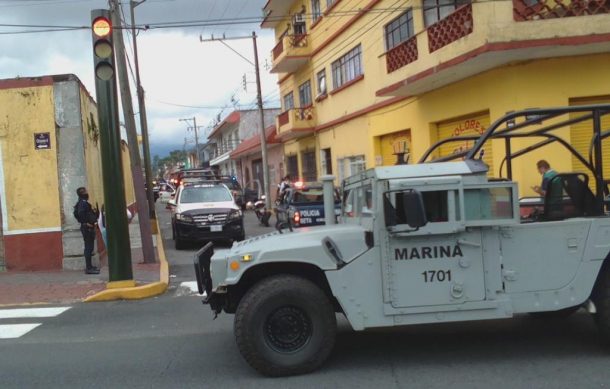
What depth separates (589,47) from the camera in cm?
1179

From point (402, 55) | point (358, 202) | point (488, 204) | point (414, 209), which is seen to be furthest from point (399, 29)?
point (414, 209)

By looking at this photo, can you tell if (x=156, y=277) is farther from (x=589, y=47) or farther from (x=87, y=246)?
(x=589, y=47)

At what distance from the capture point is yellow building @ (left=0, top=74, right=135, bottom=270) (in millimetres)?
11938

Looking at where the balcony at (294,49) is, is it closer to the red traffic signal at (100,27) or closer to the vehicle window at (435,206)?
the red traffic signal at (100,27)

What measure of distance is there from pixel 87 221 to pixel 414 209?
26.6ft

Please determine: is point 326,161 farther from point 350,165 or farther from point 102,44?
point 102,44

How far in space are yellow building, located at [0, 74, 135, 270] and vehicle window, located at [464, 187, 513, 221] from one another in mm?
9168

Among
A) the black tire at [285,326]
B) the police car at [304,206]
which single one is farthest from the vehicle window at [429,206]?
the police car at [304,206]

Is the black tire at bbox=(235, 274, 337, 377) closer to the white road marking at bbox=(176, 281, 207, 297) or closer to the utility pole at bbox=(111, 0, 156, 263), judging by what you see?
the white road marking at bbox=(176, 281, 207, 297)

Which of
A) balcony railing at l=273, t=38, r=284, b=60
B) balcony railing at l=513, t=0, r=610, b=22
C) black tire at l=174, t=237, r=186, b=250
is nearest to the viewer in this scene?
balcony railing at l=513, t=0, r=610, b=22

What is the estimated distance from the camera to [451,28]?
43.2 feet

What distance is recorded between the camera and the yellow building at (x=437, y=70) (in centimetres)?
1174

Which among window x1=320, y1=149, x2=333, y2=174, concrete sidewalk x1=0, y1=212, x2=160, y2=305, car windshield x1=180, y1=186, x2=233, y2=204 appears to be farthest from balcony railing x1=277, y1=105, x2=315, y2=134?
concrete sidewalk x1=0, y1=212, x2=160, y2=305

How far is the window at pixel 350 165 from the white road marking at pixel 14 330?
15.1m
